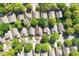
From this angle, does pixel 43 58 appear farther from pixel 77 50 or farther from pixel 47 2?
pixel 47 2

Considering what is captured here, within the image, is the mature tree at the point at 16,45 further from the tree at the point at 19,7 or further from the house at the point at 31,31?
the tree at the point at 19,7

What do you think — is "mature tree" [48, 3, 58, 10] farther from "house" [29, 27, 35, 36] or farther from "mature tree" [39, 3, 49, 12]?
"house" [29, 27, 35, 36]

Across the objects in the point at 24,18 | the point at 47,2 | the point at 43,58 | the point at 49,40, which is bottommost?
the point at 43,58

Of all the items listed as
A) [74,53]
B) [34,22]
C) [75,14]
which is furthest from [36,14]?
[74,53]

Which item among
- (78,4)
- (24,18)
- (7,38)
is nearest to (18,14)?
(24,18)

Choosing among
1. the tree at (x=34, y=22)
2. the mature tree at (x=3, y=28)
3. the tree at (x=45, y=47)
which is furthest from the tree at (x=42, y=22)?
the mature tree at (x=3, y=28)

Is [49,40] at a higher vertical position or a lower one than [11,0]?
lower

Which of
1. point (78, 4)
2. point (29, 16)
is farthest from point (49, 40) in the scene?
point (78, 4)

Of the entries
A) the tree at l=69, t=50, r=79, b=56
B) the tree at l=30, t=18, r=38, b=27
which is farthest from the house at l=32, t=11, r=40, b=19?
the tree at l=69, t=50, r=79, b=56

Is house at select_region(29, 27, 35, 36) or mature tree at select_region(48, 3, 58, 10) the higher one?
mature tree at select_region(48, 3, 58, 10)

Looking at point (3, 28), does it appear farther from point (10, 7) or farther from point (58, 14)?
point (58, 14)

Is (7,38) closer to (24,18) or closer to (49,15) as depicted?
(24,18)
